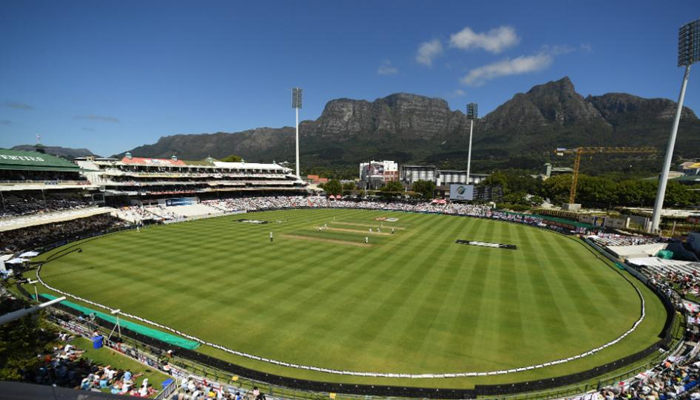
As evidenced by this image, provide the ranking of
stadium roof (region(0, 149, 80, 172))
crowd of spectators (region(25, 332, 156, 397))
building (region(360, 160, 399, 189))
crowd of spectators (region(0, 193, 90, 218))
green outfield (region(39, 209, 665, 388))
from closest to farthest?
1. crowd of spectators (region(25, 332, 156, 397))
2. green outfield (region(39, 209, 665, 388))
3. crowd of spectators (region(0, 193, 90, 218))
4. stadium roof (region(0, 149, 80, 172))
5. building (region(360, 160, 399, 189))

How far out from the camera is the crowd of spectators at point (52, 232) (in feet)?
130

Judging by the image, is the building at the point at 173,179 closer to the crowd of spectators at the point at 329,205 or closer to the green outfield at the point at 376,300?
the crowd of spectators at the point at 329,205

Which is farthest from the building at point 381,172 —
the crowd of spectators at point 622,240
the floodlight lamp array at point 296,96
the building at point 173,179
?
the crowd of spectators at point 622,240

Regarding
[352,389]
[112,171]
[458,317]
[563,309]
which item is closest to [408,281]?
[458,317]

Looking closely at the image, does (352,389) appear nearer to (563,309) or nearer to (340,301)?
(340,301)

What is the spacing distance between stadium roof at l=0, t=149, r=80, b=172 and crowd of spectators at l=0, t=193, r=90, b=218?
4.77 meters

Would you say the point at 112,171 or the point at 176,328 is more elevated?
the point at 112,171

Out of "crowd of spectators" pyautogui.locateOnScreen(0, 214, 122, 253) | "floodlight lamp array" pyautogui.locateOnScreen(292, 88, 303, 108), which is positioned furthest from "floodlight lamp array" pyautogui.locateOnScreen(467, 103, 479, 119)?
"crowd of spectators" pyautogui.locateOnScreen(0, 214, 122, 253)

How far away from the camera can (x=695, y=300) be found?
26109 millimetres

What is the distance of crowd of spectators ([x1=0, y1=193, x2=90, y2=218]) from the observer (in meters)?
45.7

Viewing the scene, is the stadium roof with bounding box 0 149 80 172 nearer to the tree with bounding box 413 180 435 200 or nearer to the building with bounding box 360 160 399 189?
the tree with bounding box 413 180 435 200

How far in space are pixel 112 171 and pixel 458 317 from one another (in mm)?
77117

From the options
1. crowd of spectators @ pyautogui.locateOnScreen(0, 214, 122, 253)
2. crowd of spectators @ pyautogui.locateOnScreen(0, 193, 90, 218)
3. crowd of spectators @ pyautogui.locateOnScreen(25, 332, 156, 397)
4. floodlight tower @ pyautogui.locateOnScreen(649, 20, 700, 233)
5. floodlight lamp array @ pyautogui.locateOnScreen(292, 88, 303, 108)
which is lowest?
crowd of spectators @ pyautogui.locateOnScreen(0, 214, 122, 253)

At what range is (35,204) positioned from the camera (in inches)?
2003
